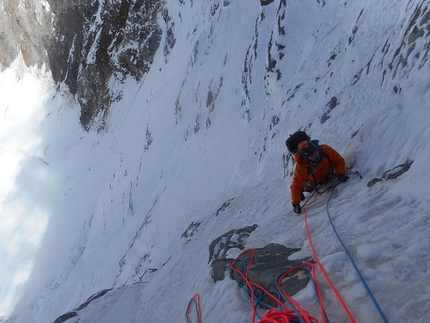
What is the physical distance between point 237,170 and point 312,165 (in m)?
5.80

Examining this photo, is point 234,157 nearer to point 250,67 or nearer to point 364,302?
point 250,67

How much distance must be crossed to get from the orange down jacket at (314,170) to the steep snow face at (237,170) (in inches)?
9.8

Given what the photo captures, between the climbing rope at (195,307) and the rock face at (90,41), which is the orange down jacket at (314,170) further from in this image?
the rock face at (90,41)

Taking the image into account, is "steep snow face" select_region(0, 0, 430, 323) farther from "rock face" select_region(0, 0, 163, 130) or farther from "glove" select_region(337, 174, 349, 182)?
"rock face" select_region(0, 0, 163, 130)

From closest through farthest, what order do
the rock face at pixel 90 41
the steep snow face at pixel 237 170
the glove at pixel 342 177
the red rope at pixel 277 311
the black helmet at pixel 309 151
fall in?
the red rope at pixel 277 311, the steep snow face at pixel 237 170, the black helmet at pixel 309 151, the glove at pixel 342 177, the rock face at pixel 90 41

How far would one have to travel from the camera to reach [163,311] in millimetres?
5402

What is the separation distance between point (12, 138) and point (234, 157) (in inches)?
1074

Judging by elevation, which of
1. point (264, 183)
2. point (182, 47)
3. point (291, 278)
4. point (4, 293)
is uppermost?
point (182, 47)

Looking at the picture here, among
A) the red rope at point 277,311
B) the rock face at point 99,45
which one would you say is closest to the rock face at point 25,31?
the rock face at point 99,45

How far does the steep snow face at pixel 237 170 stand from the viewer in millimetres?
3625

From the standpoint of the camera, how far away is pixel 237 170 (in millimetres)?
10789

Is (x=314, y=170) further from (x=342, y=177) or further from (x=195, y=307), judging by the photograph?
(x=195, y=307)

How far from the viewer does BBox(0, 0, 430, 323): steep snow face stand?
3625 millimetres

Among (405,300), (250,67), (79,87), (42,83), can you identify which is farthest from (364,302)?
(42,83)
